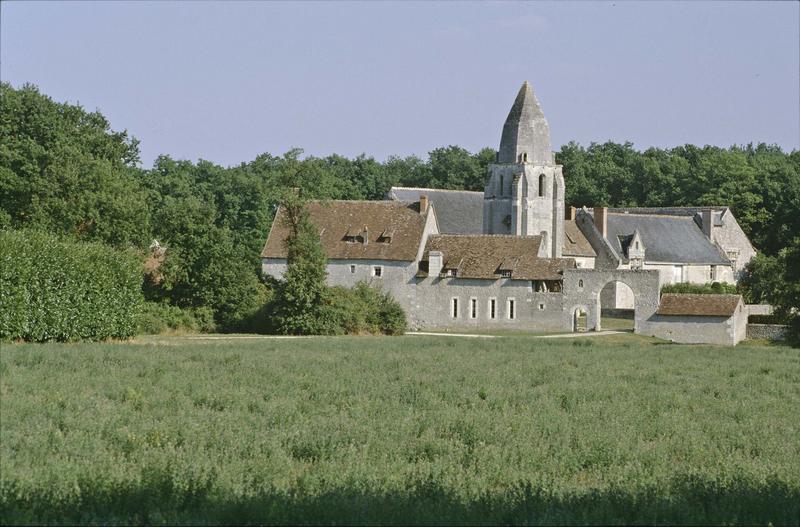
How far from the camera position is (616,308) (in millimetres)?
75125

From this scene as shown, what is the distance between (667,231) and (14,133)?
51163mm

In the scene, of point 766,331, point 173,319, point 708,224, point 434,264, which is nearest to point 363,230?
point 434,264

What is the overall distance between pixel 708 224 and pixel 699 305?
30.7m

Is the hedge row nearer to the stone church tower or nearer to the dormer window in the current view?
the dormer window

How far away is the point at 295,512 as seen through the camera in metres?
9.61

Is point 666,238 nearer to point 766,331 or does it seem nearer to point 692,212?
point 692,212

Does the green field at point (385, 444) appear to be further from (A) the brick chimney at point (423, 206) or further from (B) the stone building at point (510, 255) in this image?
(A) the brick chimney at point (423, 206)

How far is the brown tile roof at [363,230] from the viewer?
64250 millimetres

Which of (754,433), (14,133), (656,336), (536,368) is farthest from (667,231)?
(754,433)

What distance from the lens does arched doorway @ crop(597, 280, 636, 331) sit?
66.8 m

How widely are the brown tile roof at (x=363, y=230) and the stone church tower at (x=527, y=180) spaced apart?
1249 centimetres

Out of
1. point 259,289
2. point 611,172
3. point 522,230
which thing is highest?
point 611,172

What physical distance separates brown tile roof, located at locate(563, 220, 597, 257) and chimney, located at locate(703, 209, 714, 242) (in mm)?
13151

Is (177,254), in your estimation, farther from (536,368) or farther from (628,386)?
(628,386)
